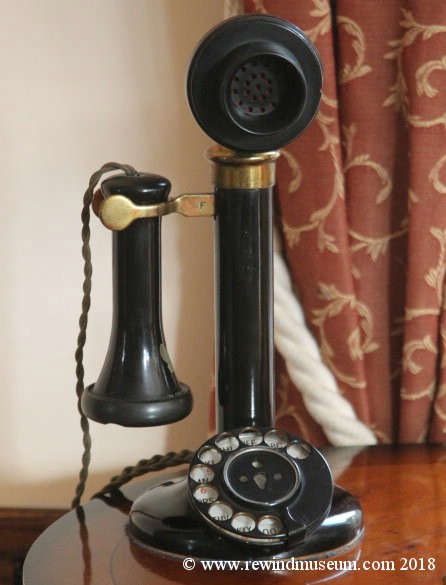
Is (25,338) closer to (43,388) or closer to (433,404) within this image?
(43,388)

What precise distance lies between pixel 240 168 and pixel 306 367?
1.22ft

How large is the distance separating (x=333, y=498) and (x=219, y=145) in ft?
1.06

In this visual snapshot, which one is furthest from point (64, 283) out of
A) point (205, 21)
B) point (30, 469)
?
point (205, 21)

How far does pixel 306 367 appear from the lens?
1001 mm

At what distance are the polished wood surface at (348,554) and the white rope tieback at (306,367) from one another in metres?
0.11

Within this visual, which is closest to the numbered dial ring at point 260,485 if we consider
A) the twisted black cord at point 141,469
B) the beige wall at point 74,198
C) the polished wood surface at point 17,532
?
the twisted black cord at point 141,469

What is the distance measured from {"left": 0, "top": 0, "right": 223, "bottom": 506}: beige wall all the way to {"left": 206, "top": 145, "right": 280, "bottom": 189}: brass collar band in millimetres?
393

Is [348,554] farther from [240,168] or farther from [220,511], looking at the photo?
[240,168]

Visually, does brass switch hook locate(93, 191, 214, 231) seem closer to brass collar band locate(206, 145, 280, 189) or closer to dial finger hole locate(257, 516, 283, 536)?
brass collar band locate(206, 145, 280, 189)

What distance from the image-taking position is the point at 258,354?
2.43 ft

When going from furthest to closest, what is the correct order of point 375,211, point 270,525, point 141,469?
point 375,211 < point 141,469 < point 270,525

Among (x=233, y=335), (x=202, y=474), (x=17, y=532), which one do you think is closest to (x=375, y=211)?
(x=233, y=335)

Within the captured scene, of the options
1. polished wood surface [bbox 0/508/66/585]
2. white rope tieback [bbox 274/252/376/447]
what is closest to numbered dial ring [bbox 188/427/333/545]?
white rope tieback [bbox 274/252/376/447]

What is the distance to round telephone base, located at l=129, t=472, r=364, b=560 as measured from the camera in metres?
0.66
